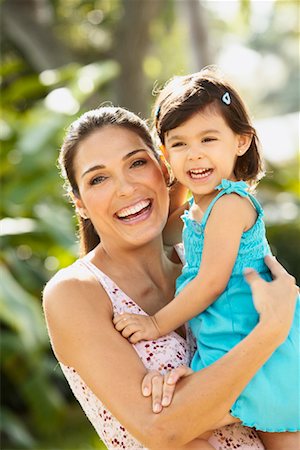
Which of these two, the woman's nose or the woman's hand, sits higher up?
the woman's nose

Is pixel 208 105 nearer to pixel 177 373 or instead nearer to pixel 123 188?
pixel 123 188

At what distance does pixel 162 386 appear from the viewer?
2.75 metres

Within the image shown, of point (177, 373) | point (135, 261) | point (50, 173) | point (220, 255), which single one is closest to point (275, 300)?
point (220, 255)

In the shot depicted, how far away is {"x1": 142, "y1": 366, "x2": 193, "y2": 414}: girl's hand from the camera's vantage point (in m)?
2.72

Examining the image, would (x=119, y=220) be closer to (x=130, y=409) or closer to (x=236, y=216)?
(x=236, y=216)

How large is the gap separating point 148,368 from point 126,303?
0.24m

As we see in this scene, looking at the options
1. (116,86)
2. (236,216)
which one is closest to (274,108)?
(116,86)

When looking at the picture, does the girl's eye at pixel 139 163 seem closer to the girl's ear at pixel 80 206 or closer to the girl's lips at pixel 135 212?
the girl's lips at pixel 135 212

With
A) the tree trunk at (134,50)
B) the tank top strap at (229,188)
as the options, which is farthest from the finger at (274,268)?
the tree trunk at (134,50)

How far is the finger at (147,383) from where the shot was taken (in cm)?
276

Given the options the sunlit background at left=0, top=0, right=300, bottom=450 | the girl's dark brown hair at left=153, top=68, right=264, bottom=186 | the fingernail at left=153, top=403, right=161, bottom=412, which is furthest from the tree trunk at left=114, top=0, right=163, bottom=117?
the fingernail at left=153, top=403, right=161, bottom=412

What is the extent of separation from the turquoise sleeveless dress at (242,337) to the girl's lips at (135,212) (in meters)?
0.29

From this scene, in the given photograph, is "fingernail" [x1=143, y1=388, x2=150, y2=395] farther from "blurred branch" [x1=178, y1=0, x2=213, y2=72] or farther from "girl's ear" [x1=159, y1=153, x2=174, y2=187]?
"blurred branch" [x1=178, y1=0, x2=213, y2=72]

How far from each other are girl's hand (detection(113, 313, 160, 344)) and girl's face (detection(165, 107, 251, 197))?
0.40 m
